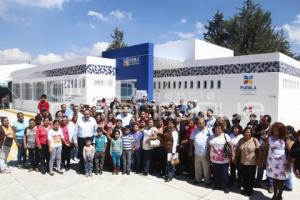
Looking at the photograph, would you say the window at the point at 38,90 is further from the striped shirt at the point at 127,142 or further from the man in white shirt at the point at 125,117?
the striped shirt at the point at 127,142

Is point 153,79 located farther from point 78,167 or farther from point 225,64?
point 78,167

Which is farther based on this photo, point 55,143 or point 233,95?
point 233,95

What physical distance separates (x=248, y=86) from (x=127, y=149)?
8.57 m

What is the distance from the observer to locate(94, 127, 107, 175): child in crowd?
22.7 feet

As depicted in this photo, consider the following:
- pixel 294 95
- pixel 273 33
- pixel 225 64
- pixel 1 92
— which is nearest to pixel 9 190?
pixel 225 64

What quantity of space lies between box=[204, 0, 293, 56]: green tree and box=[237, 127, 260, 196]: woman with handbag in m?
33.3

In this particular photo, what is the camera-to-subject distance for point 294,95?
48.9 feet

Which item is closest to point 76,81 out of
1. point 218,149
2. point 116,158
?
point 116,158

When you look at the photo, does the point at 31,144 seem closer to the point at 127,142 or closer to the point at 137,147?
the point at 127,142

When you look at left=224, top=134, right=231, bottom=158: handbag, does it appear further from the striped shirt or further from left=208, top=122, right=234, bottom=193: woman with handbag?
the striped shirt

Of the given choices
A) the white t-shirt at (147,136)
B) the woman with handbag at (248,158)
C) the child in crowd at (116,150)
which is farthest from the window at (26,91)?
the woman with handbag at (248,158)

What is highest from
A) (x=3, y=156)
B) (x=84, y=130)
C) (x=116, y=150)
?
(x=84, y=130)

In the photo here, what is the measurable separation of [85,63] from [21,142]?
9802 millimetres

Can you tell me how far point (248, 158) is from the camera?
5555 mm
